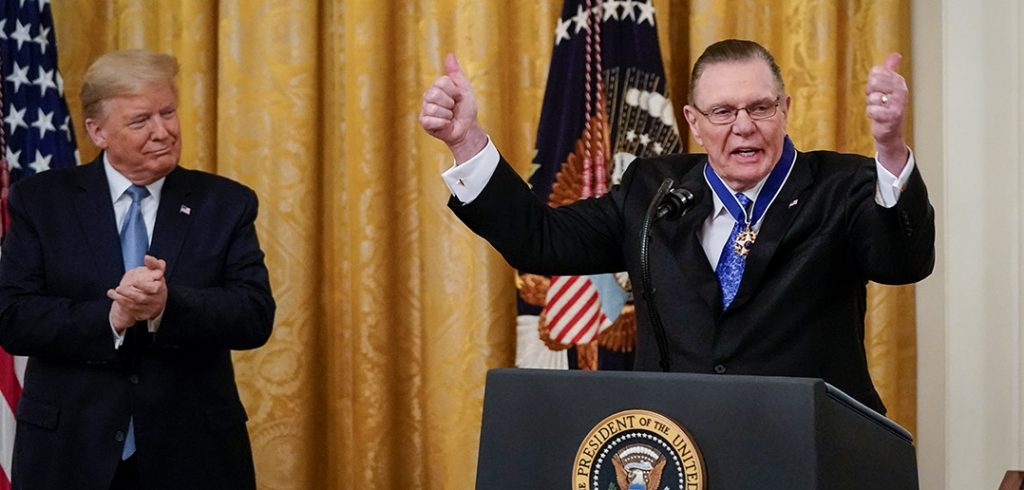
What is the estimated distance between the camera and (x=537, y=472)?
5.07ft

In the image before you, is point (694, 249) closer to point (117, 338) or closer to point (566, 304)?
point (117, 338)

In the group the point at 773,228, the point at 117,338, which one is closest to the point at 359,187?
the point at 117,338

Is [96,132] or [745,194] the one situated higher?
[96,132]

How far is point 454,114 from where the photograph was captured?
231cm

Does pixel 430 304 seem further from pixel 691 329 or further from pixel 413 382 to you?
pixel 691 329

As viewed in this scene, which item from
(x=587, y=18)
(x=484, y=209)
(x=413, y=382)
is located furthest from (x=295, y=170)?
(x=484, y=209)

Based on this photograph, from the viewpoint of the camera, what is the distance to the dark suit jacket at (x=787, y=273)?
233 cm

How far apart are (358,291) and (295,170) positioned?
453 millimetres

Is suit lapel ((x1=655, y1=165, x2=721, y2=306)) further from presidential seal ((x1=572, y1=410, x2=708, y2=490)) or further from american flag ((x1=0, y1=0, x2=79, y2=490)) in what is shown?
american flag ((x1=0, y1=0, x2=79, y2=490))

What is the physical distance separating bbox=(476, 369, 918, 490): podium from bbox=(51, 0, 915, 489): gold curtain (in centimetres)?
238

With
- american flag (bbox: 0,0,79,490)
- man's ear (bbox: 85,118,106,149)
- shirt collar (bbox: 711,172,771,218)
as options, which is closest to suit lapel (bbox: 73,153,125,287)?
man's ear (bbox: 85,118,106,149)

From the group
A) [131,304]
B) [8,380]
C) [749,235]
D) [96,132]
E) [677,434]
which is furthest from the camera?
[8,380]

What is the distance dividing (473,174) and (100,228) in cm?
106

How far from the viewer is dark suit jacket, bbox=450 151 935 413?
2.33m
